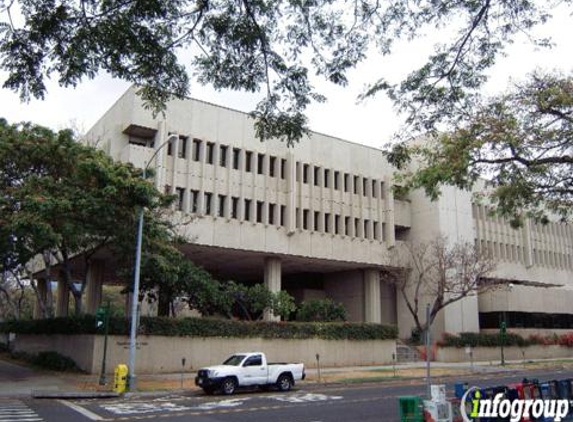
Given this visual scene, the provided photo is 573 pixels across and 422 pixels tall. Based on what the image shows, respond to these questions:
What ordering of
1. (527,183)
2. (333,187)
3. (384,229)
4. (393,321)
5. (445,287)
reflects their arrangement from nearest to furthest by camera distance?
1. (527,183)
2. (445,287)
3. (333,187)
4. (384,229)
5. (393,321)

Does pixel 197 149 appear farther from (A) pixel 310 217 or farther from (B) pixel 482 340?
(B) pixel 482 340

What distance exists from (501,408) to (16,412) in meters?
12.5

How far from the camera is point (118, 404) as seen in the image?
18.6 m

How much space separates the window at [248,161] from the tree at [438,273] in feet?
44.2

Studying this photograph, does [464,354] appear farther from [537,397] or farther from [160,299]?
[537,397]

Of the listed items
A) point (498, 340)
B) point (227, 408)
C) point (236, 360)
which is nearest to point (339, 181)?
point (498, 340)

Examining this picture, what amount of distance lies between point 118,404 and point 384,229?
30504 mm

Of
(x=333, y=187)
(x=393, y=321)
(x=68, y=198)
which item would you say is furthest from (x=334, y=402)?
(x=393, y=321)

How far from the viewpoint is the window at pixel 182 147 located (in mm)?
36287

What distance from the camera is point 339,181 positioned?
43406mm

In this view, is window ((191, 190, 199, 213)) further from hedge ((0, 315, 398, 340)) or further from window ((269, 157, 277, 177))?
hedge ((0, 315, 398, 340))

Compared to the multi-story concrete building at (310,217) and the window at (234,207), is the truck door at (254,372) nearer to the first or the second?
the multi-story concrete building at (310,217)

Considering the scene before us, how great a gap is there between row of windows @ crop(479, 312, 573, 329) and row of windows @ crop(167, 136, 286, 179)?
2270cm

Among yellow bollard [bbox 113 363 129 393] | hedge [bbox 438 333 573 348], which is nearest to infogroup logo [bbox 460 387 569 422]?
yellow bollard [bbox 113 363 129 393]
